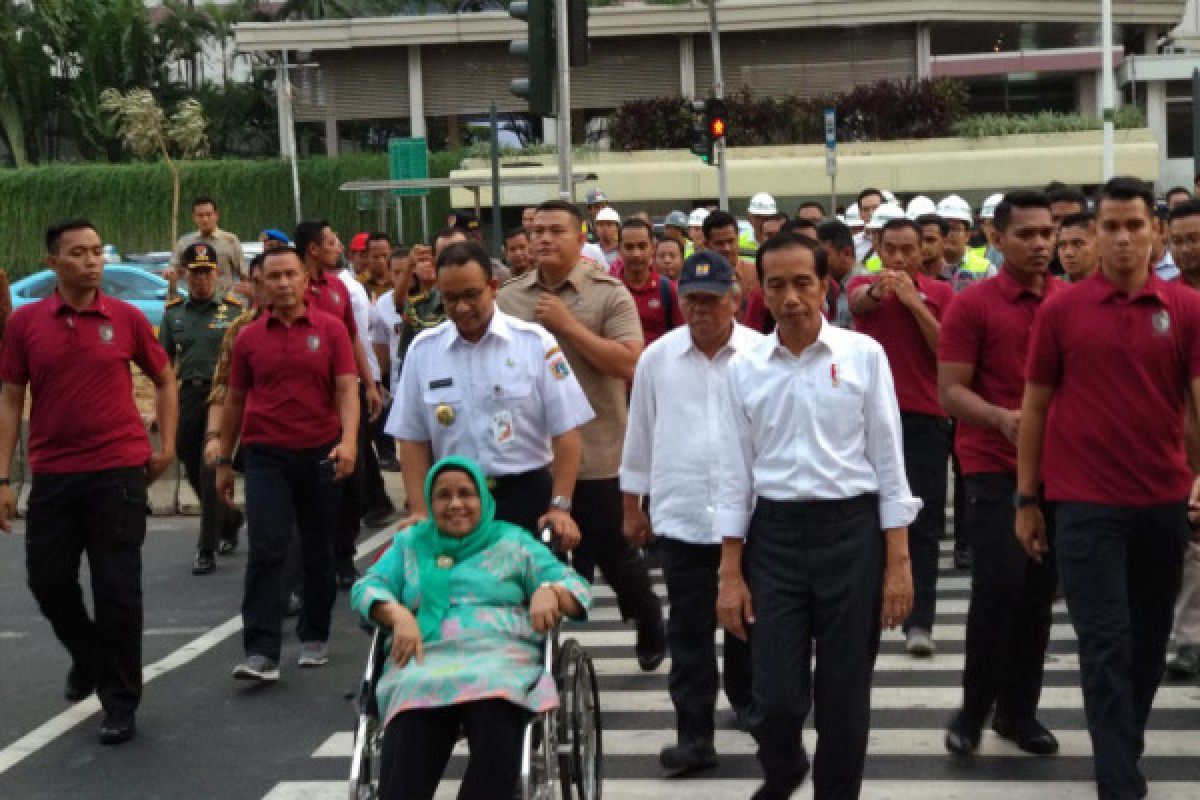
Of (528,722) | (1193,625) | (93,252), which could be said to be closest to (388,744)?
(528,722)

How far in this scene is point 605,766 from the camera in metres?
Result: 7.33

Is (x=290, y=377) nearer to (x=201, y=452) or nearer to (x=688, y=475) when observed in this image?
(x=688, y=475)

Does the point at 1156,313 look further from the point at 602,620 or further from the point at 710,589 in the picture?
the point at 602,620

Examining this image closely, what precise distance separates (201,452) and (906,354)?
5.12 metres

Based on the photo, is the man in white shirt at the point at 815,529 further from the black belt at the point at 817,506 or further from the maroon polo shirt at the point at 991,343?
the maroon polo shirt at the point at 991,343

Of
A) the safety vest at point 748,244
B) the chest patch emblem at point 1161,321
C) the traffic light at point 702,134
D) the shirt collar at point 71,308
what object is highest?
the traffic light at point 702,134

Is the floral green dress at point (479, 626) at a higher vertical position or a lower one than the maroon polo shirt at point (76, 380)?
lower

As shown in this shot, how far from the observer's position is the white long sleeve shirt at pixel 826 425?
228 inches

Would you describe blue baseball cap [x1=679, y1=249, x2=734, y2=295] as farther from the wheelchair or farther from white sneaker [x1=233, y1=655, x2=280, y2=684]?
white sneaker [x1=233, y1=655, x2=280, y2=684]

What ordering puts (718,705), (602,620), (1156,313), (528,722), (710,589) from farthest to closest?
(602,620), (718,705), (710,589), (1156,313), (528,722)

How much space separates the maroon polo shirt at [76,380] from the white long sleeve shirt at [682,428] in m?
2.37

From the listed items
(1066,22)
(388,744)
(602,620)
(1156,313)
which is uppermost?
(1066,22)

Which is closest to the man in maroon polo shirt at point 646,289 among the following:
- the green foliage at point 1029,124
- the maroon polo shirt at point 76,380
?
the maroon polo shirt at point 76,380

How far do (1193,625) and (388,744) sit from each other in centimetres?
415
